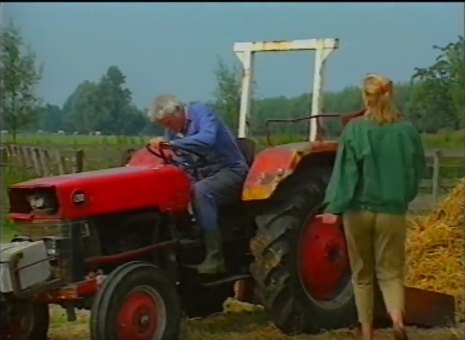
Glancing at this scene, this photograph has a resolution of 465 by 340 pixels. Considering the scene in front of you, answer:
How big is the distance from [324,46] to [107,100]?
226 cm

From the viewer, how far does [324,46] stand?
6.23 m

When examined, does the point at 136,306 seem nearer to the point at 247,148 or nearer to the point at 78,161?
the point at 247,148

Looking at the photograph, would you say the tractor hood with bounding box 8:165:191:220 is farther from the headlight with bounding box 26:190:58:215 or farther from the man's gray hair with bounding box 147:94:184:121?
the man's gray hair with bounding box 147:94:184:121

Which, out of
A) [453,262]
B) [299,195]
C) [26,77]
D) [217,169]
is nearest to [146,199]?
[217,169]

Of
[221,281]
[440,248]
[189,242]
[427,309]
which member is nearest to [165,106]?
[189,242]

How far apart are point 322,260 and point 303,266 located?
15 cm

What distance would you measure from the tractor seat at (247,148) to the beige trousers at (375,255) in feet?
4.20

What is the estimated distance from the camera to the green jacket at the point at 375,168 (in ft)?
15.6

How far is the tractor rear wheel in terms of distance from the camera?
5668 millimetres

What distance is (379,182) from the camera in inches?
187

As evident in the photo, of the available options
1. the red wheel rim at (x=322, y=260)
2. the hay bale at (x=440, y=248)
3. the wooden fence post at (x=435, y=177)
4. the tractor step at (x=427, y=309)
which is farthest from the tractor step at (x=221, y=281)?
the wooden fence post at (x=435, y=177)

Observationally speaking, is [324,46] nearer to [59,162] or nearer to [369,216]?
[369,216]

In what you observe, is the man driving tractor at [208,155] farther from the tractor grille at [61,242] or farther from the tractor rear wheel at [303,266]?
the tractor grille at [61,242]

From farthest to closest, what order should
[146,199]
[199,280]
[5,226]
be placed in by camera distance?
[5,226] → [199,280] → [146,199]
